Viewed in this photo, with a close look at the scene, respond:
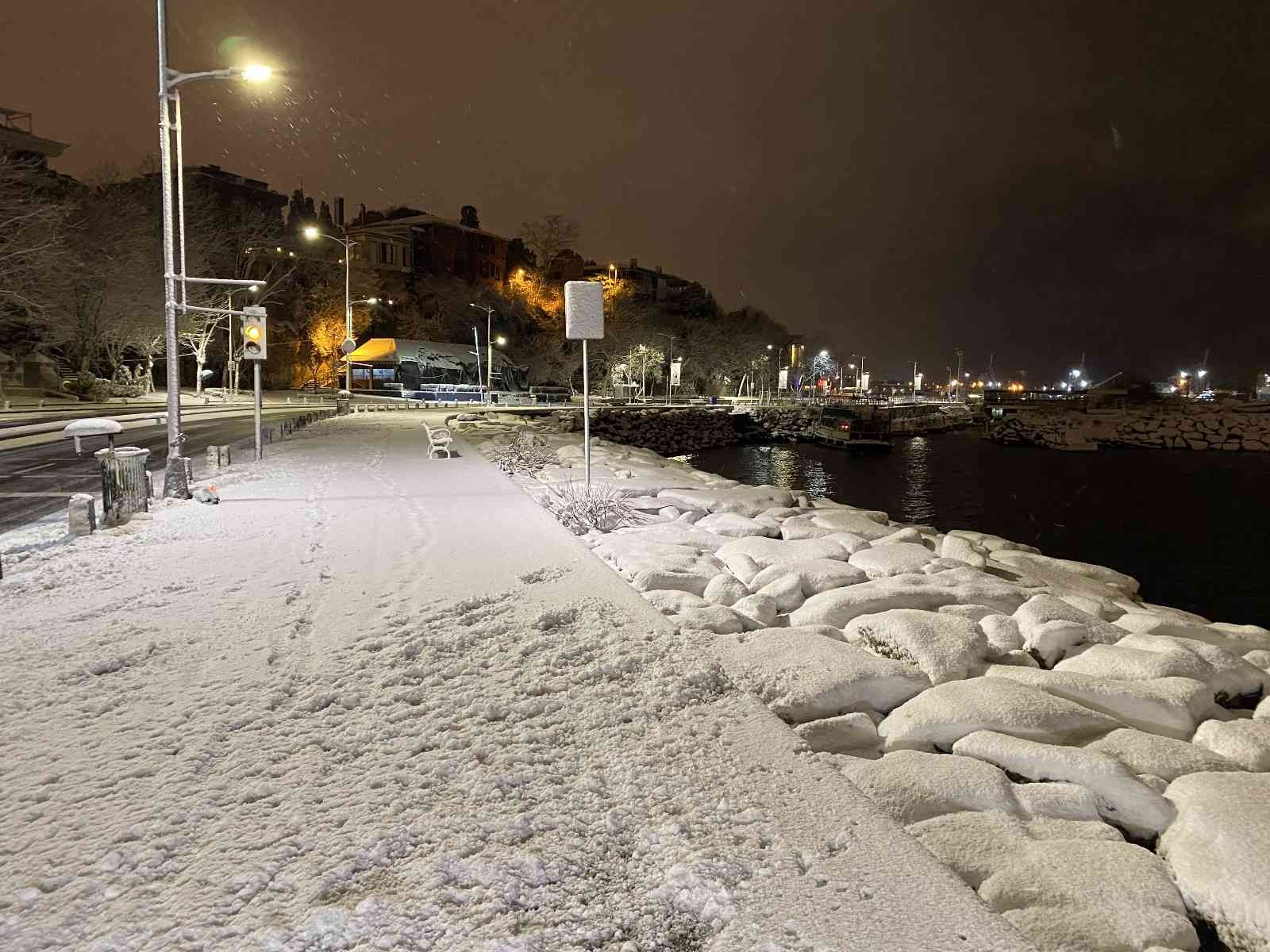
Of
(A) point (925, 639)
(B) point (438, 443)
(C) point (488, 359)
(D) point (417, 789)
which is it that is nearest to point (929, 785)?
(A) point (925, 639)

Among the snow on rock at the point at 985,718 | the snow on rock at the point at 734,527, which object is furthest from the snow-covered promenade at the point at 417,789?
the snow on rock at the point at 734,527

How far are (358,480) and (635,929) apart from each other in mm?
11549

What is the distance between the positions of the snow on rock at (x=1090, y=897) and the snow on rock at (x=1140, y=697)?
1.98 m

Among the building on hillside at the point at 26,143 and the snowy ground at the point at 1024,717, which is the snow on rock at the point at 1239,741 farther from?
the building on hillside at the point at 26,143

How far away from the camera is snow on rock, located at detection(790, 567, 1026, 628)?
634 cm

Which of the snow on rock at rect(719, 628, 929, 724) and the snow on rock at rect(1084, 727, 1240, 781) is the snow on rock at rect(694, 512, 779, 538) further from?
the snow on rock at rect(1084, 727, 1240, 781)

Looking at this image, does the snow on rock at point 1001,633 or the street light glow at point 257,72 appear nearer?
the snow on rock at point 1001,633

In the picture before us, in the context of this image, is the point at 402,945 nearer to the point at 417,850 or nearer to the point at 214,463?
the point at 417,850

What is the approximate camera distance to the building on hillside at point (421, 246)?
248ft

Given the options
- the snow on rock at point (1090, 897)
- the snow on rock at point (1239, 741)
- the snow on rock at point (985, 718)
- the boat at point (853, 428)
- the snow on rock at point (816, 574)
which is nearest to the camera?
the snow on rock at point (1090, 897)

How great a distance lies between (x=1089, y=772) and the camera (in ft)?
11.9

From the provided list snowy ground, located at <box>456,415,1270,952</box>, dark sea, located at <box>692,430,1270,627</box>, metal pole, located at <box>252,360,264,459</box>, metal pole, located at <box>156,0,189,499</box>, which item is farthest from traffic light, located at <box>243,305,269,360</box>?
dark sea, located at <box>692,430,1270,627</box>

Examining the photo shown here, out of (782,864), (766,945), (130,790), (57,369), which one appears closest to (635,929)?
(766,945)

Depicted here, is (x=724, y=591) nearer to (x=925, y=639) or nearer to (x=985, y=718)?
(x=925, y=639)
